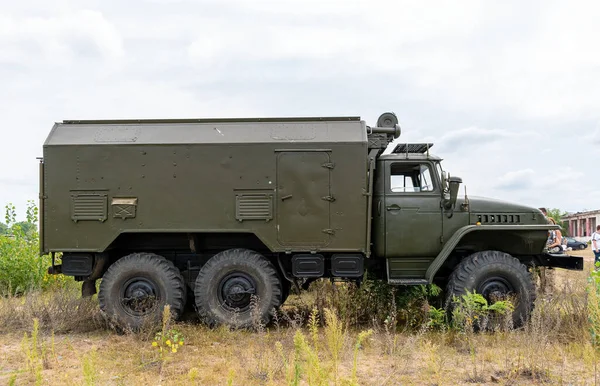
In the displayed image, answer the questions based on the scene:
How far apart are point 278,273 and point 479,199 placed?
11.1 feet

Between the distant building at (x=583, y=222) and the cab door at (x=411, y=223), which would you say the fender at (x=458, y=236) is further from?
Result: the distant building at (x=583, y=222)

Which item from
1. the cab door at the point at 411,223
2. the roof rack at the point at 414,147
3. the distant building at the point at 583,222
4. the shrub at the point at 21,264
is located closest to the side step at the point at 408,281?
the cab door at the point at 411,223

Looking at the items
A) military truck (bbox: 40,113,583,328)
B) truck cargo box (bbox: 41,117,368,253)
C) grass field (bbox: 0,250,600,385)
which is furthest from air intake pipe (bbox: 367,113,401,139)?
grass field (bbox: 0,250,600,385)

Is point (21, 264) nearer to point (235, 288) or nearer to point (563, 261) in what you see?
point (235, 288)

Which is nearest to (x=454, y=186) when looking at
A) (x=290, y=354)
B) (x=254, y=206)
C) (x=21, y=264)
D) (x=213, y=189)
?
(x=254, y=206)

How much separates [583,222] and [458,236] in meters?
68.4

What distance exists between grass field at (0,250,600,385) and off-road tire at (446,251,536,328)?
1.11 ft

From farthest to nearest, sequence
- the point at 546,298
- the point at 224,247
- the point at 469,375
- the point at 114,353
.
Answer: the point at 224,247 → the point at 546,298 → the point at 114,353 → the point at 469,375

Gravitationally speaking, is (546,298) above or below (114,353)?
above

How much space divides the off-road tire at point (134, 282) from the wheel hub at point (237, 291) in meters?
0.66

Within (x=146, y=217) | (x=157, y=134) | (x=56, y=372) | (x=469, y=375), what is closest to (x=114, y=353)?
(x=56, y=372)

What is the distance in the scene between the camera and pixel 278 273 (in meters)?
8.11

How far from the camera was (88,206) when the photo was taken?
7707mm

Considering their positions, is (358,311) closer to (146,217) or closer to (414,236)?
(414,236)
